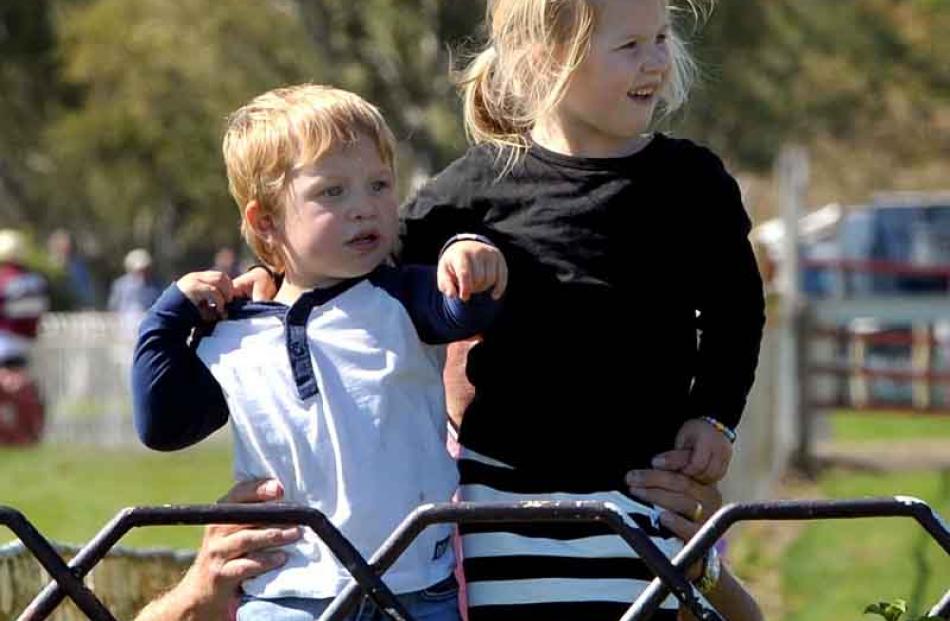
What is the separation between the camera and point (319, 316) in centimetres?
390

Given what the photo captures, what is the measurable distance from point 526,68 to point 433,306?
0.48 meters

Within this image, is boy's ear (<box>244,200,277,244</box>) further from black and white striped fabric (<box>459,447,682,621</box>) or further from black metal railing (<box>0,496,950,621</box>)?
black metal railing (<box>0,496,950,621</box>)

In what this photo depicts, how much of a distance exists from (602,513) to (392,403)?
876 millimetres

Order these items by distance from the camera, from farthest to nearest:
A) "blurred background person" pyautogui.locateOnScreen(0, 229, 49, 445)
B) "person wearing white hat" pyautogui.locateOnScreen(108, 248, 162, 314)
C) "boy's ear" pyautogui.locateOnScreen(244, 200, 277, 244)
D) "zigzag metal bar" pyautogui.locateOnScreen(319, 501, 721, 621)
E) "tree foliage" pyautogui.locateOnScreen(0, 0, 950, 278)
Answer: "tree foliage" pyautogui.locateOnScreen(0, 0, 950, 278) < "person wearing white hat" pyautogui.locateOnScreen(108, 248, 162, 314) < "blurred background person" pyautogui.locateOnScreen(0, 229, 49, 445) < "boy's ear" pyautogui.locateOnScreen(244, 200, 277, 244) < "zigzag metal bar" pyautogui.locateOnScreen(319, 501, 721, 621)

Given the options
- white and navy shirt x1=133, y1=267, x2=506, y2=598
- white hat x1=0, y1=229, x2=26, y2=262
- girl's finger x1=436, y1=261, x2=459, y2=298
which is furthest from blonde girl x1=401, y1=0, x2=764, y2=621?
white hat x1=0, y1=229, x2=26, y2=262

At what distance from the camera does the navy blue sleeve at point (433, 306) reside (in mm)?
3793

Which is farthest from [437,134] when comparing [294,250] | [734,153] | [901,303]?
[294,250]

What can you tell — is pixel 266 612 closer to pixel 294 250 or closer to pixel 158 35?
pixel 294 250

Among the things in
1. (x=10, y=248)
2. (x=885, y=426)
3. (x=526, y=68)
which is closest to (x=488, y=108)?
(x=526, y=68)

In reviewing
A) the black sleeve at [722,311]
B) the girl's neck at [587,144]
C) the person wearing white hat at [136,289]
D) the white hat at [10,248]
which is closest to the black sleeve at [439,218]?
the girl's neck at [587,144]

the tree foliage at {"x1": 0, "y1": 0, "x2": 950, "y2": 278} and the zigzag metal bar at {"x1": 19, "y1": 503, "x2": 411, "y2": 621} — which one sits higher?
the zigzag metal bar at {"x1": 19, "y1": 503, "x2": 411, "y2": 621}

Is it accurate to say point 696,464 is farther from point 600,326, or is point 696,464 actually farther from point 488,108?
point 488,108

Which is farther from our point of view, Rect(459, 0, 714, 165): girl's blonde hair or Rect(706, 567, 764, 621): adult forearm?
Rect(706, 567, 764, 621): adult forearm

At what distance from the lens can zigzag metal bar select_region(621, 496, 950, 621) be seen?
302 cm
